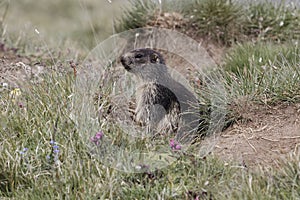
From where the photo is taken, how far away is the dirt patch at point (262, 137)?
3.99 m

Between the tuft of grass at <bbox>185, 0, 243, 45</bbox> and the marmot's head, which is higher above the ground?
the tuft of grass at <bbox>185, 0, 243, 45</bbox>

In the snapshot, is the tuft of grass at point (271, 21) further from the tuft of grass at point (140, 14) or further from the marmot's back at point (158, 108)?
the marmot's back at point (158, 108)

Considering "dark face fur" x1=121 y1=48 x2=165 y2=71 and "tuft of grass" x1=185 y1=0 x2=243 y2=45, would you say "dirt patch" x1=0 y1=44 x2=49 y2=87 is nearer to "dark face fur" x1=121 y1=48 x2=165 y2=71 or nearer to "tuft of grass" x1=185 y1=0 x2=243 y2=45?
"dark face fur" x1=121 y1=48 x2=165 y2=71

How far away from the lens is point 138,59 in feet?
16.0

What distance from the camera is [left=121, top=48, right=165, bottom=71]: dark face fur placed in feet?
15.9

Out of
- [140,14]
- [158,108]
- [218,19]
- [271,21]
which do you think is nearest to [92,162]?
[158,108]

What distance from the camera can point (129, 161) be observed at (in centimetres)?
381

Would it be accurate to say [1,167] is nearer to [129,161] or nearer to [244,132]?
[129,161]

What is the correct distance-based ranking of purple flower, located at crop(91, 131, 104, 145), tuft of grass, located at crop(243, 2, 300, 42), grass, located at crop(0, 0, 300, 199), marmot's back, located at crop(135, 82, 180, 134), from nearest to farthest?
grass, located at crop(0, 0, 300, 199), purple flower, located at crop(91, 131, 104, 145), marmot's back, located at crop(135, 82, 180, 134), tuft of grass, located at crop(243, 2, 300, 42)

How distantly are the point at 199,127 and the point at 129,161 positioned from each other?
0.99 metres

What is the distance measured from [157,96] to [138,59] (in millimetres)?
406

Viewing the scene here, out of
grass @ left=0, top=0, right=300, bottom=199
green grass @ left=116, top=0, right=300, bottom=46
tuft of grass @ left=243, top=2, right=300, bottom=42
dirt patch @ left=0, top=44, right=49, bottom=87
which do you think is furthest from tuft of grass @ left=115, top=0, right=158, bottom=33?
grass @ left=0, top=0, right=300, bottom=199

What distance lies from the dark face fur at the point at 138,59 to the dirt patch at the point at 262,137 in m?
0.94

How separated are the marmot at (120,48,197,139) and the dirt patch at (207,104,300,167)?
1.34 feet
